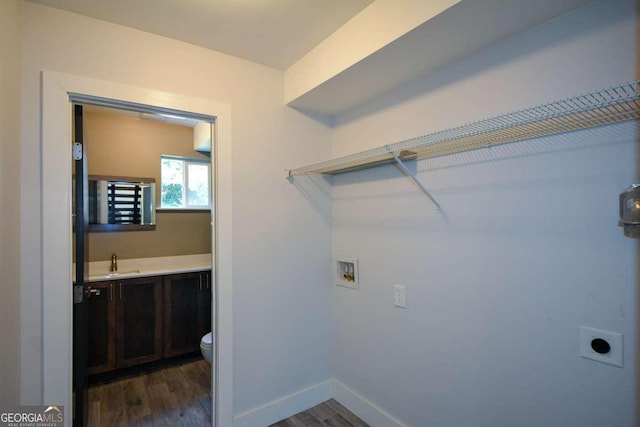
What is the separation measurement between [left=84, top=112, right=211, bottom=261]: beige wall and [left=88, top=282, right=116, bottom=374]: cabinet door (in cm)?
57

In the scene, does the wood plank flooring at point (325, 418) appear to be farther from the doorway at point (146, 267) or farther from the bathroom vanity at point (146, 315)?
the bathroom vanity at point (146, 315)

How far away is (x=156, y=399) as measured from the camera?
8.04ft

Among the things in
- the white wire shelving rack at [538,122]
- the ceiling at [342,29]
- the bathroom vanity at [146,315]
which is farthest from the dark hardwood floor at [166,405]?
the ceiling at [342,29]

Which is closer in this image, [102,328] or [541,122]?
[541,122]

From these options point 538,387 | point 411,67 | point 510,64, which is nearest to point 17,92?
point 411,67

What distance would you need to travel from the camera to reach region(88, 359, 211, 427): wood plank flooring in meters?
2.19

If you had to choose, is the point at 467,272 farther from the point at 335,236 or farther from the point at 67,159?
the point at 67,159

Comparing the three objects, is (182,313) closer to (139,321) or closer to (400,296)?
(139,321)

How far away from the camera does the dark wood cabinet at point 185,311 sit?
296 centimetres

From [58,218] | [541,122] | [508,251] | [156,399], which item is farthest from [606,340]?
[156,399]

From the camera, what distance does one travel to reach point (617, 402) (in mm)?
1119

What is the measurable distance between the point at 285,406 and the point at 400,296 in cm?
116

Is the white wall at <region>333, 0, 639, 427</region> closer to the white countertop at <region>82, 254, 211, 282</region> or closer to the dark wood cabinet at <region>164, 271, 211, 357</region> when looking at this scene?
the dark wood cabinet at <region>164, 271, 211, 357</region>

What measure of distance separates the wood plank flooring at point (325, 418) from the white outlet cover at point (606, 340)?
1.46 m
